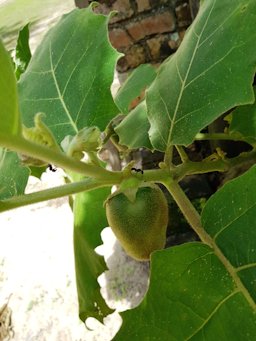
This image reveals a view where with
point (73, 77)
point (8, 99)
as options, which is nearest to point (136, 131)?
point (73, 77)

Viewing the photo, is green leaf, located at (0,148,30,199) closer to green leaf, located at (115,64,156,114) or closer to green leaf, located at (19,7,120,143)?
green leaf, located at (19,7,120,143)

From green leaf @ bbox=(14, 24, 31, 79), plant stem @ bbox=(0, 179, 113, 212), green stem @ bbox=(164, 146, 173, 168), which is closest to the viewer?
plant stem @ bbox=(0, 179, 113, 212)

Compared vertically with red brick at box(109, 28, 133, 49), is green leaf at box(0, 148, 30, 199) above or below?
above

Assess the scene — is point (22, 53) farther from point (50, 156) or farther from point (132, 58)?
point (132, 58)

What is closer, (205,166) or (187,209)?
(187,209)

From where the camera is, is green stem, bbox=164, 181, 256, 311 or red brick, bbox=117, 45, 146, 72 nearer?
green stem, bbox=164, 181, 256, 311

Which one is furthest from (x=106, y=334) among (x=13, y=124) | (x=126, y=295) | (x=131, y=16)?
(x=13, y=124)

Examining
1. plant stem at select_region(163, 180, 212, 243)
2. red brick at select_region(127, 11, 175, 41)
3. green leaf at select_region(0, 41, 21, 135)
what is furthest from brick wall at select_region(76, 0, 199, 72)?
green leaf at select_region(0, 41, 21, 135)
